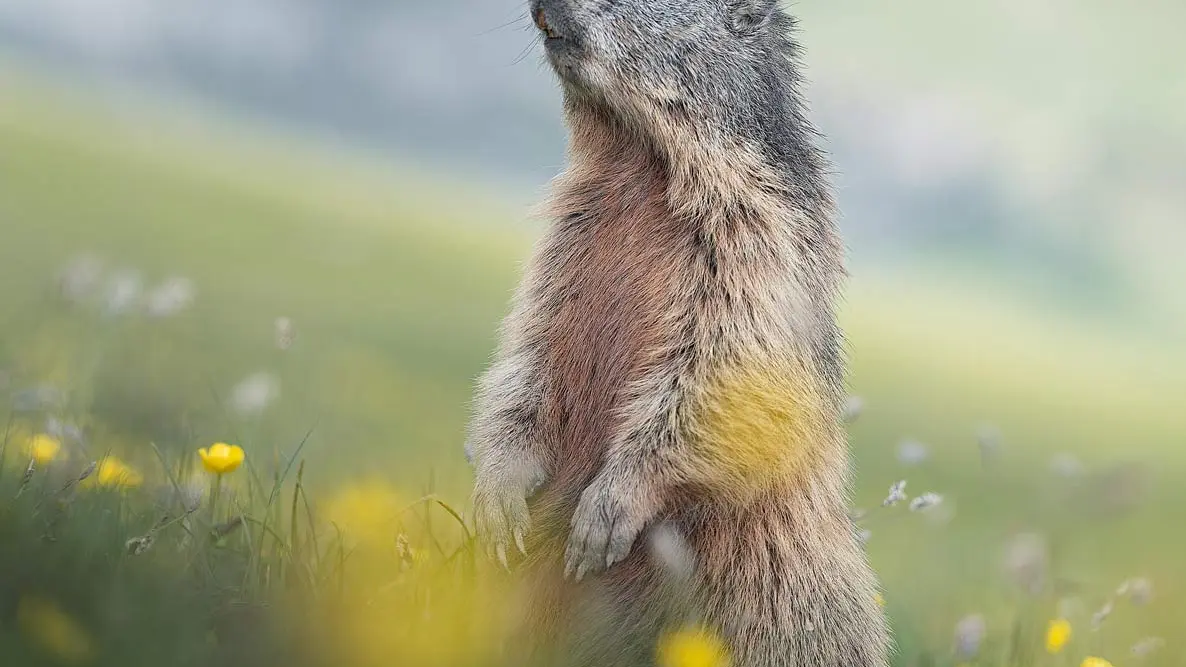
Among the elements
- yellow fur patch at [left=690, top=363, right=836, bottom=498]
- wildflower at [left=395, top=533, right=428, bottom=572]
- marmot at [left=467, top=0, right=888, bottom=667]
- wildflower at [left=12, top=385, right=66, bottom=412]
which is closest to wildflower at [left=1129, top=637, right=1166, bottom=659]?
marmot at [left=467, top=0, right=888, bottom=667]

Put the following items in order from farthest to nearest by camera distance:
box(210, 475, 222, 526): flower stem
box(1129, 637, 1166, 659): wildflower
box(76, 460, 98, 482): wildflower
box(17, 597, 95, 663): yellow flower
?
box(1129, 637, 1166, 659): wildflower
box(210, 475, 222, 526): flower stem
box(76, 460, 98, 482): wildflower
box(17, 597, 95, 663): yellow flower

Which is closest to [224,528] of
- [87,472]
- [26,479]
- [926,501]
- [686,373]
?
[87,472]

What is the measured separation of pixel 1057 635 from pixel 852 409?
44.3 inches

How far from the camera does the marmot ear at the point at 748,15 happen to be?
388 centimetres

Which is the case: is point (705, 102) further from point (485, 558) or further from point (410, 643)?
point (410, 643)

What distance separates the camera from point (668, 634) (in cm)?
345

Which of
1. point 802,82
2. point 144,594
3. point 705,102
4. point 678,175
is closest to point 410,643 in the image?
point 144,594

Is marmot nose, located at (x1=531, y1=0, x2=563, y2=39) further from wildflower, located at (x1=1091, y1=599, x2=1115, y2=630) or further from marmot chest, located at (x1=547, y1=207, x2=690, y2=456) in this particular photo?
wildflower, located at (x1=1091, y1=599, x2=1115, y2=630)

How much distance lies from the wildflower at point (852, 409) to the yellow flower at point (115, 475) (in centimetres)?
236

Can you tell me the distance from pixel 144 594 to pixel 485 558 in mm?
1430

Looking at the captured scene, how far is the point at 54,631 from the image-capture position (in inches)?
86.0

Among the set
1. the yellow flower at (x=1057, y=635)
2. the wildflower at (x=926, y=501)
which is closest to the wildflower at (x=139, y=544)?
the wildflower at (x=926, y=501)

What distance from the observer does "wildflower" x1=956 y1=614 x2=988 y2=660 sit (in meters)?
4.04

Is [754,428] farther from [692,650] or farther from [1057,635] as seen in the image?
[1057,635]
